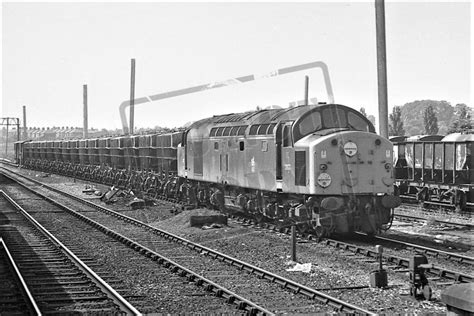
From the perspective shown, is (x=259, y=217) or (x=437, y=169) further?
(x=437, y=169)

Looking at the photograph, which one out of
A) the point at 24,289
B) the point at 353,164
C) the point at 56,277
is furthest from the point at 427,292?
the point at 56,277

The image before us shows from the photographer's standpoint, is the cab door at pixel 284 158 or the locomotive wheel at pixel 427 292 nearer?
the locomotive wheel at pixel 427 292

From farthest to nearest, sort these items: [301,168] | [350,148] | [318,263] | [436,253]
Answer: [301,168] < [350,148] < [436,253] < [318,263]

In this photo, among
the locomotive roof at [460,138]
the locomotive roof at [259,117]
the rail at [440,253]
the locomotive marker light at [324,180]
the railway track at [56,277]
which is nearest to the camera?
the railway track at [56,277]

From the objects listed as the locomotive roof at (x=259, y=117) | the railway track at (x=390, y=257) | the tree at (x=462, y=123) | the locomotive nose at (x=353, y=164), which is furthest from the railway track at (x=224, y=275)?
the tree at (x=462, y=123)

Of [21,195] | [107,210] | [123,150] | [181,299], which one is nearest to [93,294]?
[181,299]

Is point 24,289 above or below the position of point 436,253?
below

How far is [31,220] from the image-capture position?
78.5 feet

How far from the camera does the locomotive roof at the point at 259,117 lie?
59.4 ft

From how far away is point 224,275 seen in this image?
13.2 m

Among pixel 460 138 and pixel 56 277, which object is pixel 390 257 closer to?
pixel 56 277

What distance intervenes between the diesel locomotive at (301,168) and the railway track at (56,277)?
5979 mm

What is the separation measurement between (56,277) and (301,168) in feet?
22.7

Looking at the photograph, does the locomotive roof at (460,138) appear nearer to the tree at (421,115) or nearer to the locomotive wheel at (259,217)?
the locomotive wheel at (259,217)
